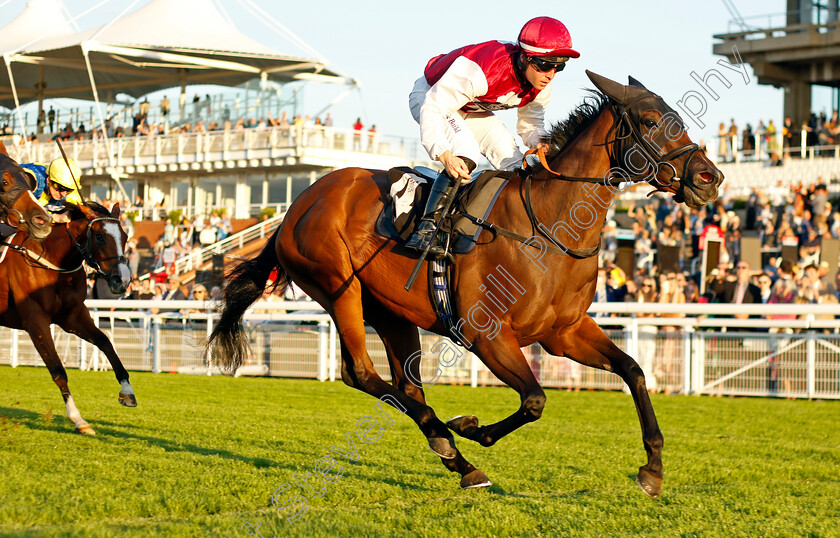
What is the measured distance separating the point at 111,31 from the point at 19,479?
26451mm

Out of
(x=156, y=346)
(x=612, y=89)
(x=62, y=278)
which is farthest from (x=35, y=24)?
(x=612, y=89)

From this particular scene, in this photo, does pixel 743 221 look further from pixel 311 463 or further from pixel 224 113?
pixel 224 113

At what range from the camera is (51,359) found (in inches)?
277

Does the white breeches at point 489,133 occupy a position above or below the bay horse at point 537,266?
above

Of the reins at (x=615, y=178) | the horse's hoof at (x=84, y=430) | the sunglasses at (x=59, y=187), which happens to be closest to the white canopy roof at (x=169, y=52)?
the sunglasses at (x=59, y=187)

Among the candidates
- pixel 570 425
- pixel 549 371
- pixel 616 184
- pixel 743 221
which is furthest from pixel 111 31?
pixel 616 184

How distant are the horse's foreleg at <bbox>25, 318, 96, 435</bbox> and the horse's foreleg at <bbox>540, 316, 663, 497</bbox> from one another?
3546 millimetres

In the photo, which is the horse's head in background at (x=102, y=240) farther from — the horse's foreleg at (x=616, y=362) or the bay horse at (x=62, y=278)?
the horse's foreleg at (x=616, y=362)

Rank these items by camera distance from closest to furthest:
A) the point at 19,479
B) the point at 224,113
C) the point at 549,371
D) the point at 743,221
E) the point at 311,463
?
the point at 19,479 → the point at 311,463 → the point at 549,371 → the point at 743,221 → the point at 224,113

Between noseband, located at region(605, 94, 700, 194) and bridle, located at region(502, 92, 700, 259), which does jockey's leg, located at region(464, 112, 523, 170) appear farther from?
noseband, located at region(605, 94, 700, 194)

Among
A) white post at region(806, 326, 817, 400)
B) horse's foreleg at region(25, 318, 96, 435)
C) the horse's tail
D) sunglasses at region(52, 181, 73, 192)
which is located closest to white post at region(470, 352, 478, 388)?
white post at region(806, 326, 817, 400)

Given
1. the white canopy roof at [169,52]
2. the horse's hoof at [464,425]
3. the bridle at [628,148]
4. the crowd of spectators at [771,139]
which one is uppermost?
the white canopy roof at [169,52]

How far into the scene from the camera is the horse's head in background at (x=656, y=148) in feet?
14.0

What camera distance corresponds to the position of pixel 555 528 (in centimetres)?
400
